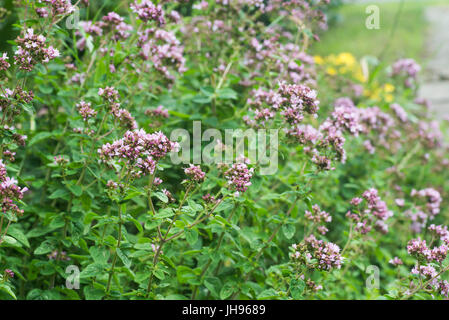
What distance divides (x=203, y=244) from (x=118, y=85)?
1250 mm

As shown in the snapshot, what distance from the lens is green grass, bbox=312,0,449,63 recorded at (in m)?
11.4

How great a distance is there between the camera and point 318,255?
2.30 metres

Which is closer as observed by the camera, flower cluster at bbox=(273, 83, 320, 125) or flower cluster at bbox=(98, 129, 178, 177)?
flower cluster at bbox=(98, 129, 178, 177)

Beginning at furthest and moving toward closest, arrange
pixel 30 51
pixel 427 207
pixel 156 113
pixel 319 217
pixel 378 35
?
pixel 378 35 → pixel 427 207 → pixel 156 113 → pixel 319 217 → pixel 30 51

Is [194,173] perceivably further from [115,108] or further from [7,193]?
[7,193]

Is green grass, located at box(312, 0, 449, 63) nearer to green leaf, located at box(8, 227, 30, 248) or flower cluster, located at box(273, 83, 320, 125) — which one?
flower cluster, located at box(273, 83, 320, 125)

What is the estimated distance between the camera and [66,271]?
8.78 ft

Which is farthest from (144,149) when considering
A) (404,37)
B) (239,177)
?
(404,37)

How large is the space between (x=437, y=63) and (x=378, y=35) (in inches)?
94.0

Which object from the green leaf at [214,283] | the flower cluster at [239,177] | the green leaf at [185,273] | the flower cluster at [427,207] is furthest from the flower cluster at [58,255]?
the flower cluster at [427,207]

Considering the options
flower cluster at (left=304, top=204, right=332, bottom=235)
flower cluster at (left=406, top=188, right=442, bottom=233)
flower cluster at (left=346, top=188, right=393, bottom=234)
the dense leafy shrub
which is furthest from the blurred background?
flower cluster at (left=304, top=204, right=332, bottom=235)

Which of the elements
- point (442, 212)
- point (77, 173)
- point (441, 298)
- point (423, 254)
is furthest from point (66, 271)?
point (442, 212)
